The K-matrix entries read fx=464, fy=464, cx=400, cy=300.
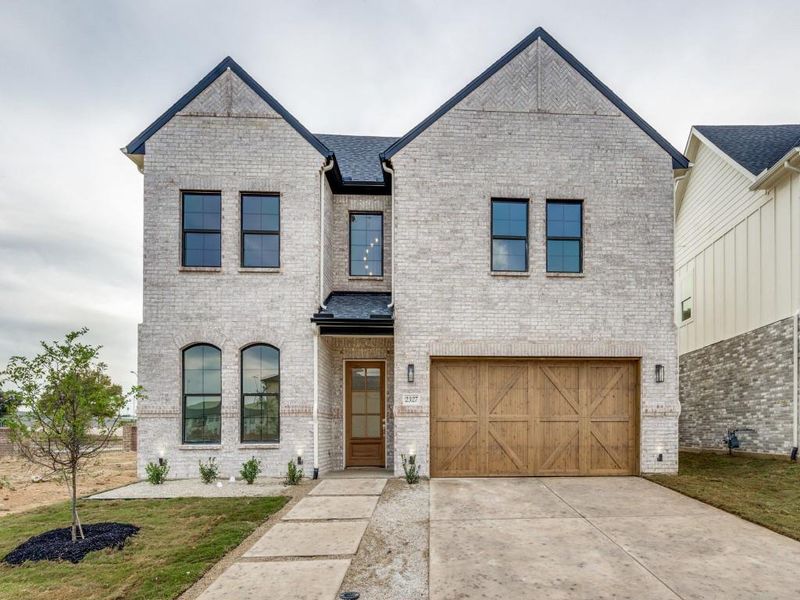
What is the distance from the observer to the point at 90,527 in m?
6.20

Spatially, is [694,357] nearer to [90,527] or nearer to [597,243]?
[597,243]

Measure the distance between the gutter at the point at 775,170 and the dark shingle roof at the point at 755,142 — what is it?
21.0 inches

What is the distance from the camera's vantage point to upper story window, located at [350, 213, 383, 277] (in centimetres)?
1123

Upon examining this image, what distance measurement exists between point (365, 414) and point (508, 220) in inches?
213

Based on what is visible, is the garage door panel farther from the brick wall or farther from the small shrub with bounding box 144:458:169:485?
the small shrub with bounding box 144:458:169:485

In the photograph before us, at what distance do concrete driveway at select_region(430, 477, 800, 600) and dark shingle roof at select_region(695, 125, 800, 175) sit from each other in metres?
9.55

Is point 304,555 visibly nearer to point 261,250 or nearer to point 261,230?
point 261,250

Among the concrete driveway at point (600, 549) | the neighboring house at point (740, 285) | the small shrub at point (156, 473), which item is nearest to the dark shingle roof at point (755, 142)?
the neighboring house at point (740, 285)

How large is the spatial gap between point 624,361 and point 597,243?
2.55m

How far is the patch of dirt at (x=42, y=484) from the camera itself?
27.7ft

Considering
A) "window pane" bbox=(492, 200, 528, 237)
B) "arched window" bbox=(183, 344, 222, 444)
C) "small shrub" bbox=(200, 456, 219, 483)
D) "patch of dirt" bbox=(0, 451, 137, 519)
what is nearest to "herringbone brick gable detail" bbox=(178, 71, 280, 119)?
"arched window" bbox=(183, 344, 222, 444)

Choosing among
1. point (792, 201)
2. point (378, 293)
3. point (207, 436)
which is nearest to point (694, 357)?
point (792, 201)

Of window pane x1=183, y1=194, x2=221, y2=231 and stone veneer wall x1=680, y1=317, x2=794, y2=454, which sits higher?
window pane x1=183, y1=194, x2=221, y2=231

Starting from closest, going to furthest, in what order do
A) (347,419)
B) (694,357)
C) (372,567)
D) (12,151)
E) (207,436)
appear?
(372,567)
(207,436)
(347,419)
(12,151)
(694,357)
